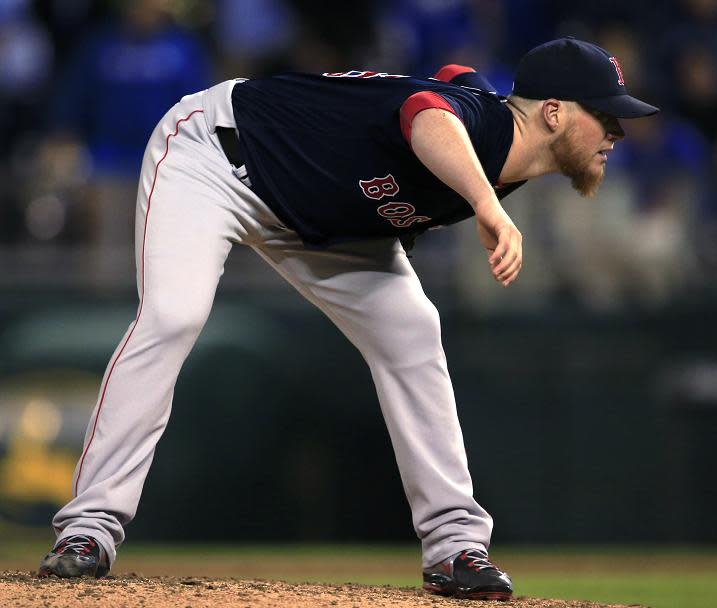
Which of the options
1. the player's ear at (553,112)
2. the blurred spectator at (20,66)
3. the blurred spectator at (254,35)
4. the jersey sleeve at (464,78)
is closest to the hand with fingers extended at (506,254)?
the player's ear at (553,112)

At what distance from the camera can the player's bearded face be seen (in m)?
3.82

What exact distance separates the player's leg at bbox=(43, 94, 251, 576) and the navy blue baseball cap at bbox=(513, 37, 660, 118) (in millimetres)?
995

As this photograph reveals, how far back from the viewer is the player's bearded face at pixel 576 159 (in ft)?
12.5

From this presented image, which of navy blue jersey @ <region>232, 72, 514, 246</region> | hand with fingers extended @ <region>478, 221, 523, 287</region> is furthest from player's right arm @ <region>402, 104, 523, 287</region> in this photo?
navy blue jersey @ <region>232, 72, 514, 246</region>

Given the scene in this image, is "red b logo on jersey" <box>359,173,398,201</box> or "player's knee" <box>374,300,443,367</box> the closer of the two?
"red b logo on jersey" <box>359,173,398,201</box>

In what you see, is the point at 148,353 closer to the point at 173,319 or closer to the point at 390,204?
the point at 173,319

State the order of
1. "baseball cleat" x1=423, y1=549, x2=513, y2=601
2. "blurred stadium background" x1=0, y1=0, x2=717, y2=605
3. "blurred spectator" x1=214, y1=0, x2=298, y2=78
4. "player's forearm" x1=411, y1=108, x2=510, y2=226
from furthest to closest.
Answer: "blurred spectator" x1=214, y1=0, x2=298, y2=78 < "blurred stadium background" x1=0, y1=0, x2=717, y2=605 < "baseball cleat" x1=423, y1=549, x2=513, y2=601 < "player's forearm" x1=411, y1=108, x2=510, y2=226

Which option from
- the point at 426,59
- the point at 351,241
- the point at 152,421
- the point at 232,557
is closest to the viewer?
the point at 152,421

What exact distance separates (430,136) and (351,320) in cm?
80

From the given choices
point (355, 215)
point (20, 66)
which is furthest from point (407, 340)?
point (20, 66)

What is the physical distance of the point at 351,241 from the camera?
158 inches

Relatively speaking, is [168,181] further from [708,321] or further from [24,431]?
[708,321]

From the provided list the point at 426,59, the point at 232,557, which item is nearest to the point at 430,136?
the point at 232,557

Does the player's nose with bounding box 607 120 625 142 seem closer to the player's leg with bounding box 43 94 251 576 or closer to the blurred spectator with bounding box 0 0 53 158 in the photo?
the player's leg with bounding box 43 94 251 576
